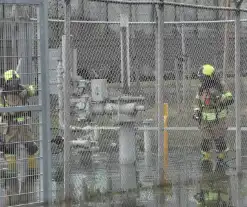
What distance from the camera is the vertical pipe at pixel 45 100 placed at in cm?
722

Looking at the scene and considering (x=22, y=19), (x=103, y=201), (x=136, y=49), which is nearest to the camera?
(x=22, y=19)

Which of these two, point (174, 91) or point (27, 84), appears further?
point (174, 91)

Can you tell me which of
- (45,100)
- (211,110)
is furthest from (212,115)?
(45,100)

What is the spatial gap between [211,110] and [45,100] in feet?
15.1

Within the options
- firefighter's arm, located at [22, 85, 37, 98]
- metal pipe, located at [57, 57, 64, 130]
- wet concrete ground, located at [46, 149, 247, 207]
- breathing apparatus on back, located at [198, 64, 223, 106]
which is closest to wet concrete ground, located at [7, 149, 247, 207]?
wet concrete ground, located at [46, 149, 247, 207]

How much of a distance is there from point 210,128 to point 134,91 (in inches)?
73.0

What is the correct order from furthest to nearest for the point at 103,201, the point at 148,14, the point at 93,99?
1. the point at 148,14
2. the point at 93,99
3. the point at 103,201

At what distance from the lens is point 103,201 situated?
866cm

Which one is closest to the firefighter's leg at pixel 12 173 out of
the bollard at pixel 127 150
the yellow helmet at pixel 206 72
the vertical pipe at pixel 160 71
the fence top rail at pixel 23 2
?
the fence top rail at pixel 23 2

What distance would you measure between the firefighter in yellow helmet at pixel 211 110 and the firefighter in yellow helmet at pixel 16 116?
424 centimetres

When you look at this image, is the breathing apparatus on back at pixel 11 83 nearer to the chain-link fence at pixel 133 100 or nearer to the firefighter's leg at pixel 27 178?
the firefighter's leg at pixel 27 178

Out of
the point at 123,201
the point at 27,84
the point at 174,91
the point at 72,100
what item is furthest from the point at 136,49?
the point at 27,84

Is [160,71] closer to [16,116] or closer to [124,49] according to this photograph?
[124,49]

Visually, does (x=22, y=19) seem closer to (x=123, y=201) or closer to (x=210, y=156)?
(x=123, y=201)
